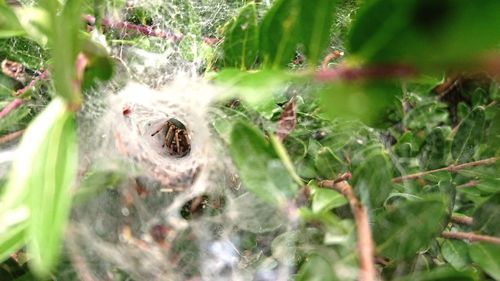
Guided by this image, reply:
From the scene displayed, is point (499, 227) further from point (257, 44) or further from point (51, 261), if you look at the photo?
point (51, 261)

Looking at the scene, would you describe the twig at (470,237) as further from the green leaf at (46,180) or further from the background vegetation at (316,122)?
the green leaf at (46,180)

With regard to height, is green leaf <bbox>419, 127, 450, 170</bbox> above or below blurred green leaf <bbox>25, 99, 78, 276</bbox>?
below

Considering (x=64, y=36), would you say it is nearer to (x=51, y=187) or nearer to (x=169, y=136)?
(x=51, y=187)

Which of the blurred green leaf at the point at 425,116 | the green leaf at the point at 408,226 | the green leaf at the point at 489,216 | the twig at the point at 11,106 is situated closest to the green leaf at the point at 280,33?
the green leaf at the point at 408,226

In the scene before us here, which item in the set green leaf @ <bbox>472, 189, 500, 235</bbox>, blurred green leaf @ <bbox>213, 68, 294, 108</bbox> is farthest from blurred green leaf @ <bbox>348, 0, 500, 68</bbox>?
green leaf @ <bbox>472, 189, 500, 235</bbox>

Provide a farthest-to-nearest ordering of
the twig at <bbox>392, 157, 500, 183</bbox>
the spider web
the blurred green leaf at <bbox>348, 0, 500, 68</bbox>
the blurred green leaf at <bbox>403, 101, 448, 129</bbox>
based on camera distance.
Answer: the blurred green leaf at <bbox>403, 101, 448, 129</bbox>, the twig at <bbox>392, 157, 500, 183</bbox>, the spider web, the blurred green leaf at <bbox>348, 0, 500, 68</bbox>

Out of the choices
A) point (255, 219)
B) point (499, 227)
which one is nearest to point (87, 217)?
point (255, 219)

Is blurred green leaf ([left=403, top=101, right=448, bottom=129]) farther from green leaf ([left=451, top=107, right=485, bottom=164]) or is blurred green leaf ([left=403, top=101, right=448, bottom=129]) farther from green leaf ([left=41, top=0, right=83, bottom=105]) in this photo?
green leaf ([left=41, top=0, right=83, bottom=105])
